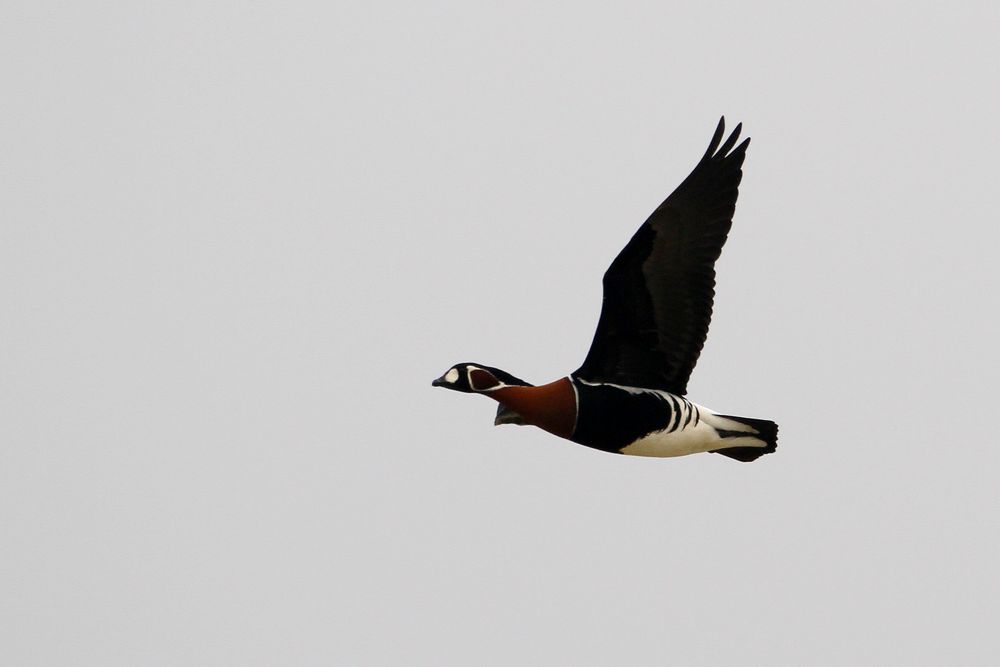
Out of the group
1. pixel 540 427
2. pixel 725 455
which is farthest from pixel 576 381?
pixel 725 455

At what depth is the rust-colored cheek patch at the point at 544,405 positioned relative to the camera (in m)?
13.6

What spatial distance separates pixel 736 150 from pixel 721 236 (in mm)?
656

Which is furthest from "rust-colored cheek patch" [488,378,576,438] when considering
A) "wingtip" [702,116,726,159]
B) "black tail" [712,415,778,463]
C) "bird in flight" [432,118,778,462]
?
"wingtip" [702,116,726,159]

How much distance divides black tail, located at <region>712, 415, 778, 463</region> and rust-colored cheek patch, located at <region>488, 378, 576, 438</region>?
4.18 feet

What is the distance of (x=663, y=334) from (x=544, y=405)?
1.17 metres

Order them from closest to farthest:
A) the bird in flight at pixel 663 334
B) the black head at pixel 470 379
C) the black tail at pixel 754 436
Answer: the black head at pixel 470 379
the bird in flight at pixel 663 334
the black tail at pixel 754 436

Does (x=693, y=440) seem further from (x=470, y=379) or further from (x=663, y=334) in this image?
(x=470, y=379)

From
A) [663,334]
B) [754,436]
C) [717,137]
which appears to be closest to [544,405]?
[663,334]

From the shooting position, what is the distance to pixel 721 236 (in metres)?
14.0

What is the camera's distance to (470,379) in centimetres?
1356

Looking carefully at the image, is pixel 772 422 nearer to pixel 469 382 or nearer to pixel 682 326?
pixel 682 326

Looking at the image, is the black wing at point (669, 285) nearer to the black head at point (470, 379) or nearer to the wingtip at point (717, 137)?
the wingtip at point (717, 137)

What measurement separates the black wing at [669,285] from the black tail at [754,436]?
0.55 metres

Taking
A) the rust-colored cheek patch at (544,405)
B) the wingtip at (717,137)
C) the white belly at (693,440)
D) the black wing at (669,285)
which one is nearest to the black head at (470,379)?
the rust-colored cheek patch at (544,405)
